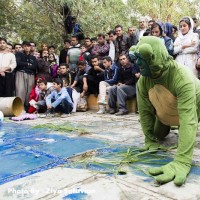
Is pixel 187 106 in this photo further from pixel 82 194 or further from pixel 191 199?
pixel 82 194

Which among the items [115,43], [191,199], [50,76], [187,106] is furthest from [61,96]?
[191,199]

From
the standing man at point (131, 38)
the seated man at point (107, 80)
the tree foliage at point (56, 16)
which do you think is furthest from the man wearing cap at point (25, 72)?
the tree foliage at point (56, 16)

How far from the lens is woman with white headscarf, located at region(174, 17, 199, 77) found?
5660 mm

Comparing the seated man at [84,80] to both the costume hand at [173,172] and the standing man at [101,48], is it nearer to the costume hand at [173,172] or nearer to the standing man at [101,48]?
the standing man at [101,48]

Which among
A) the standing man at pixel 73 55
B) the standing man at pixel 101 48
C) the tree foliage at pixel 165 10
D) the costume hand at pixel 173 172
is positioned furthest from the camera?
the tree foliage at pixel 165 10

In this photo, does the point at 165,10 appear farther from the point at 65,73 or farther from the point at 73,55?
the point at 65,73

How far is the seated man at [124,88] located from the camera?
6.64 m

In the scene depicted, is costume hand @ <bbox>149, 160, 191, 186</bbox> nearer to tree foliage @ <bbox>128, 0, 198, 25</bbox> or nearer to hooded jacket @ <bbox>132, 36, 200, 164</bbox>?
hooded jacket @ <bbox>132, 36, 200, 164</bbox>

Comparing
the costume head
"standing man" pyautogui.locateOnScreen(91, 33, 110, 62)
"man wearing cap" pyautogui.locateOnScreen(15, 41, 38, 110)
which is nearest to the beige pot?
"man wearing cap" pyautogui.locateOnScreen(15, 41, 38, 110)

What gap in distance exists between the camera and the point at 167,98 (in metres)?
3.00

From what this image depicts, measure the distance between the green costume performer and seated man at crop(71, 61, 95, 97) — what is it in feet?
14.1

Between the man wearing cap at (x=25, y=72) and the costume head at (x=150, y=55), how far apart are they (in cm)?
537

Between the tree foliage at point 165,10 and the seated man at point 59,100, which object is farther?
the tree foliage at point 165,10

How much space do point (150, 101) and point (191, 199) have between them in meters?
1.38
